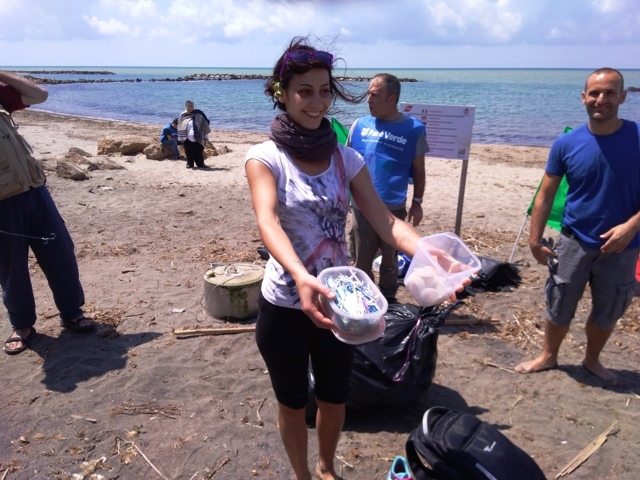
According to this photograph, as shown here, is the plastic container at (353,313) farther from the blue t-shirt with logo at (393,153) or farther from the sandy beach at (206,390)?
the blue t-shirt with logo at (393,153)

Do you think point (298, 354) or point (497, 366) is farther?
point (497, 366)

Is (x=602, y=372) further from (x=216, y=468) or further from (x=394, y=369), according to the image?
(x=216, y=468)

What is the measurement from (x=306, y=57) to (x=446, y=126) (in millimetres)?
3616

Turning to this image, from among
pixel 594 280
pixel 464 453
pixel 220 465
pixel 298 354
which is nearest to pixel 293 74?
pixel 298 354

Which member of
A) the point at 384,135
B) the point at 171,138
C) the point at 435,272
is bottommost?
the point at 171,138

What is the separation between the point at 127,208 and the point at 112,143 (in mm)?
6219

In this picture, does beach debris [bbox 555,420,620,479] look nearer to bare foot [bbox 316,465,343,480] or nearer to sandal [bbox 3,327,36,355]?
bare foot [bbox 316,465,343,480]

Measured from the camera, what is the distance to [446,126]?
525 cm

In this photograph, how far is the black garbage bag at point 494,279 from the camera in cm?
513

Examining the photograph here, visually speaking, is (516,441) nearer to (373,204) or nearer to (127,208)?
(373,204)

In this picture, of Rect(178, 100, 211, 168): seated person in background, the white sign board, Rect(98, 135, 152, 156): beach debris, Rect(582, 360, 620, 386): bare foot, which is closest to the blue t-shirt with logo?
the white sign board

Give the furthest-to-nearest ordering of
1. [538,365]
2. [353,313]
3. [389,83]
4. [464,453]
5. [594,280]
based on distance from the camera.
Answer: [389,83]
[538,365]
[594,280]
[464,453]
[353,313]

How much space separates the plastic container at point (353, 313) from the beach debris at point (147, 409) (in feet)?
6.38

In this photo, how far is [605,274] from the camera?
3318 mm
